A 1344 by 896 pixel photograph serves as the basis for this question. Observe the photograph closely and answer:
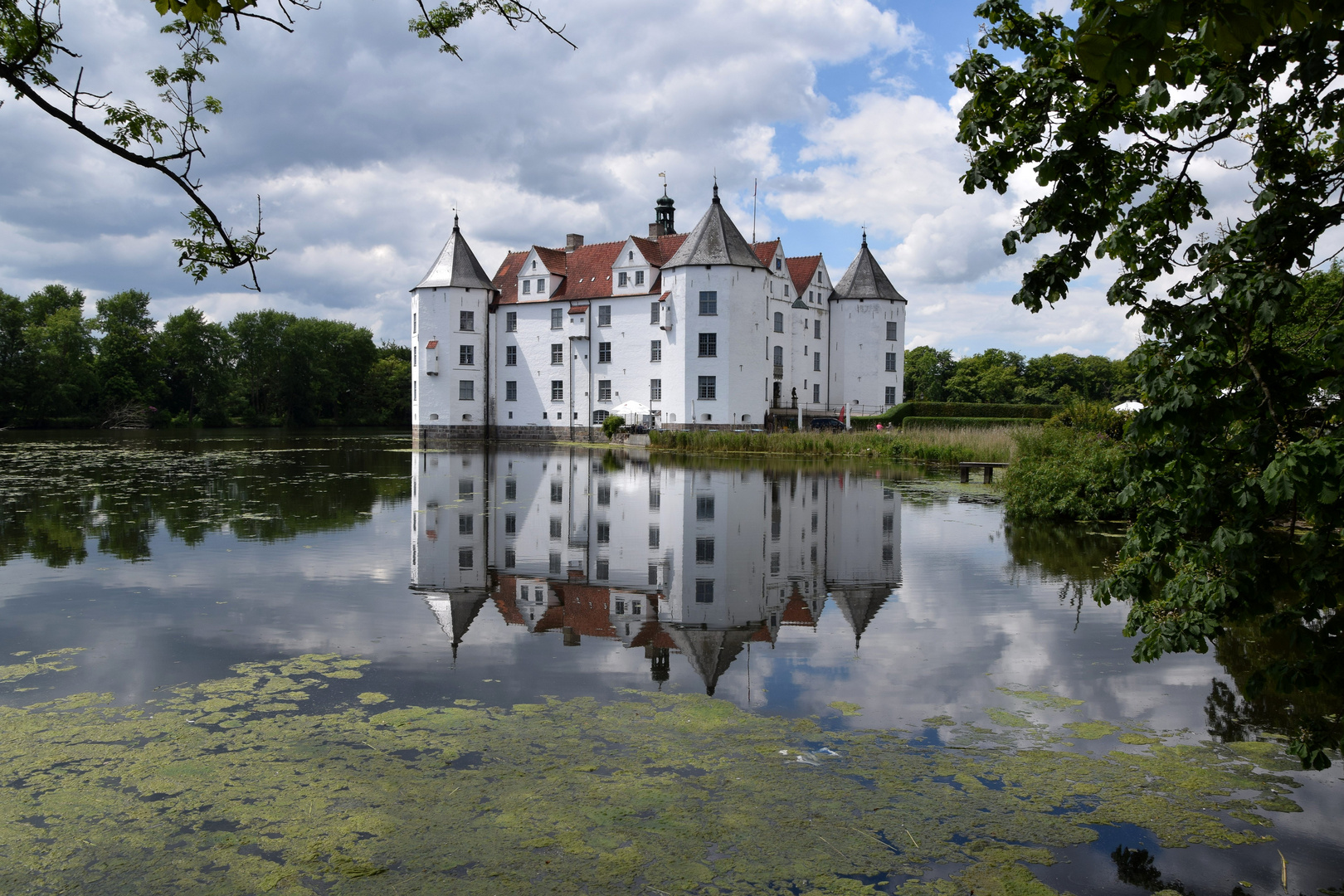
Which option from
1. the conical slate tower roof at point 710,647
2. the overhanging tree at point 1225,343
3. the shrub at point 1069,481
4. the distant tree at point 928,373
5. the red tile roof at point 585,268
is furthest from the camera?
the distant tree at point 928,373

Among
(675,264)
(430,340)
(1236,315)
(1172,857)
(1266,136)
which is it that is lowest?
(1172,857)

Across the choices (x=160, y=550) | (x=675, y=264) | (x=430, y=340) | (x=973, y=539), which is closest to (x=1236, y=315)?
(x=973, y=539)

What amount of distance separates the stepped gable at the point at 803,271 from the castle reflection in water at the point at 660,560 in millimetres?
34519

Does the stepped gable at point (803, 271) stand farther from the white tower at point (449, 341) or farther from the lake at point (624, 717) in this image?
the lake at point (624, 717)

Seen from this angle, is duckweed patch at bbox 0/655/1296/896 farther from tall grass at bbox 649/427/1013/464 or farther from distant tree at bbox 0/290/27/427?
distant tree at bbox 0/290/27/427

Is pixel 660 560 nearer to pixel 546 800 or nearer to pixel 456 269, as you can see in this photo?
pixel 546 800

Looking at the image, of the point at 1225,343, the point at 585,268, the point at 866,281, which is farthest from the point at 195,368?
the point at 1225,343

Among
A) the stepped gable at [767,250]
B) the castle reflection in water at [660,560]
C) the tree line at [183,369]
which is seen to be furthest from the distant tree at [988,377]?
the castle reflection in water at [660,560]

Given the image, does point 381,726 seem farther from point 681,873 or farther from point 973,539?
point 973,539

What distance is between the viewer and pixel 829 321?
57.5m

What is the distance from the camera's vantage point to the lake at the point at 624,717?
3.93 metres

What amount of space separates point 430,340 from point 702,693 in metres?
50.0

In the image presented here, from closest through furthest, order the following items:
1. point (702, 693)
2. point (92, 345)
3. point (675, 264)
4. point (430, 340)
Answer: point (702, 693) → point (675, 264) → point (430, 340) → point (92, 345)

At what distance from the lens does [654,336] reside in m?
50.9
